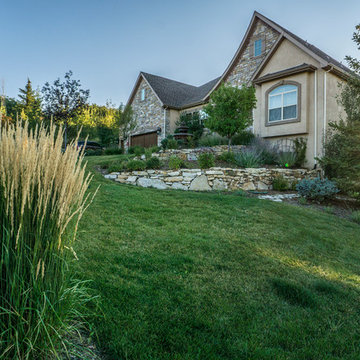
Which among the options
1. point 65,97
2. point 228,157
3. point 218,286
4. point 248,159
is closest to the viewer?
point 218,286

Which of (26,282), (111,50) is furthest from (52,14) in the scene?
(26,282)

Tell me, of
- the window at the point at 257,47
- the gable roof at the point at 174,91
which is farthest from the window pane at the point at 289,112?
the gable roof at the point at 174,91

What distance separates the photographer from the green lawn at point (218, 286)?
69.4 inches

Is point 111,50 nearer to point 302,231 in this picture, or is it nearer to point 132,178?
point 132,178

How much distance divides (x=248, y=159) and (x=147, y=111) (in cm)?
1174

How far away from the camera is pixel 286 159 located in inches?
420

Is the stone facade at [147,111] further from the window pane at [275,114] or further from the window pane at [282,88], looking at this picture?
the window pane at [282,88]

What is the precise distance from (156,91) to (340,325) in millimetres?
18725

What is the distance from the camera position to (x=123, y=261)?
2.84 m

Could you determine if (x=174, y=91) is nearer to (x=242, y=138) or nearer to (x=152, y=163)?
(x=242, y=138)

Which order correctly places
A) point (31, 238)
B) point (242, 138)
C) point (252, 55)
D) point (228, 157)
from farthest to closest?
point (252, 55) < point (242, 138) < point (228, 157) < point (31, 238)

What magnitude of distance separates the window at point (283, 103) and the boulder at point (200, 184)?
18.9ft

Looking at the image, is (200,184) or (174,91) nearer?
(200,184)

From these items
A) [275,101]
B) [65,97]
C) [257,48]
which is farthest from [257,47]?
[65,97]
